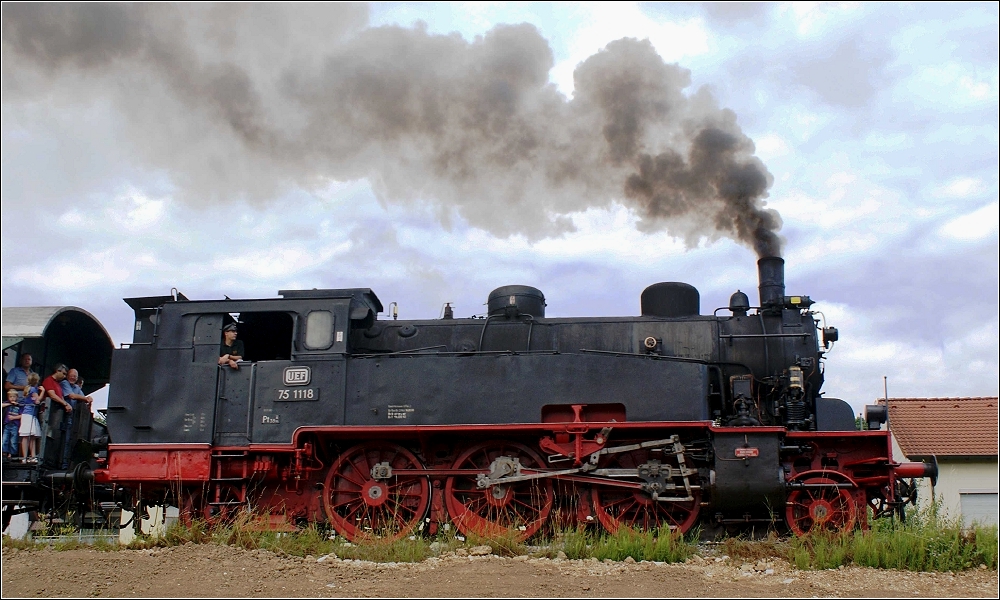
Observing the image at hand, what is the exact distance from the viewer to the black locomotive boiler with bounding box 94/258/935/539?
10211 mm

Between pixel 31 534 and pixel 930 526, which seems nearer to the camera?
pixel 930 526

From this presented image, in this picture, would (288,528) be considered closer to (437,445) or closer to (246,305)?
(437,445)

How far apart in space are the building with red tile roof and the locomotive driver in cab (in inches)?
580

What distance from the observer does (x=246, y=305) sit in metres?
11.4

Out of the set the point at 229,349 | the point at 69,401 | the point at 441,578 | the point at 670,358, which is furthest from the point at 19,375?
the point at 670,358

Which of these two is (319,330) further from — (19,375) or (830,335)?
(830,335)

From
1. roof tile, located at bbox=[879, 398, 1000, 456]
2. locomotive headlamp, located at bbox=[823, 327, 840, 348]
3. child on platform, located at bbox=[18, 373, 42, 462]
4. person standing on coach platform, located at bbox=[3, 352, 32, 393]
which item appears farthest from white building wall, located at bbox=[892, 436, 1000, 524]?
person standing on coach platform, located at bbox=[3, 352, 32, 393]

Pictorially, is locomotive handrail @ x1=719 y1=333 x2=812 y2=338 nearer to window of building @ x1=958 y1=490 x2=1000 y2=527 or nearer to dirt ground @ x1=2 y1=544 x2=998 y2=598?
dirt ground @ x1=2 y1=544 x2=998 y2=598

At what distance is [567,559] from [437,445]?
2758mm

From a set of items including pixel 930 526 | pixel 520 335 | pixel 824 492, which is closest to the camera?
pixel 930 526

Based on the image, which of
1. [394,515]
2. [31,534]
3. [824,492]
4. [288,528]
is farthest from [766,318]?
[31,534]

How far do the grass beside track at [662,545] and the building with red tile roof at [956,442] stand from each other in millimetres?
11746

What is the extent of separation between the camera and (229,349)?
1157 cm

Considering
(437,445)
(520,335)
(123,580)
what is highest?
Answer: (520,335)
